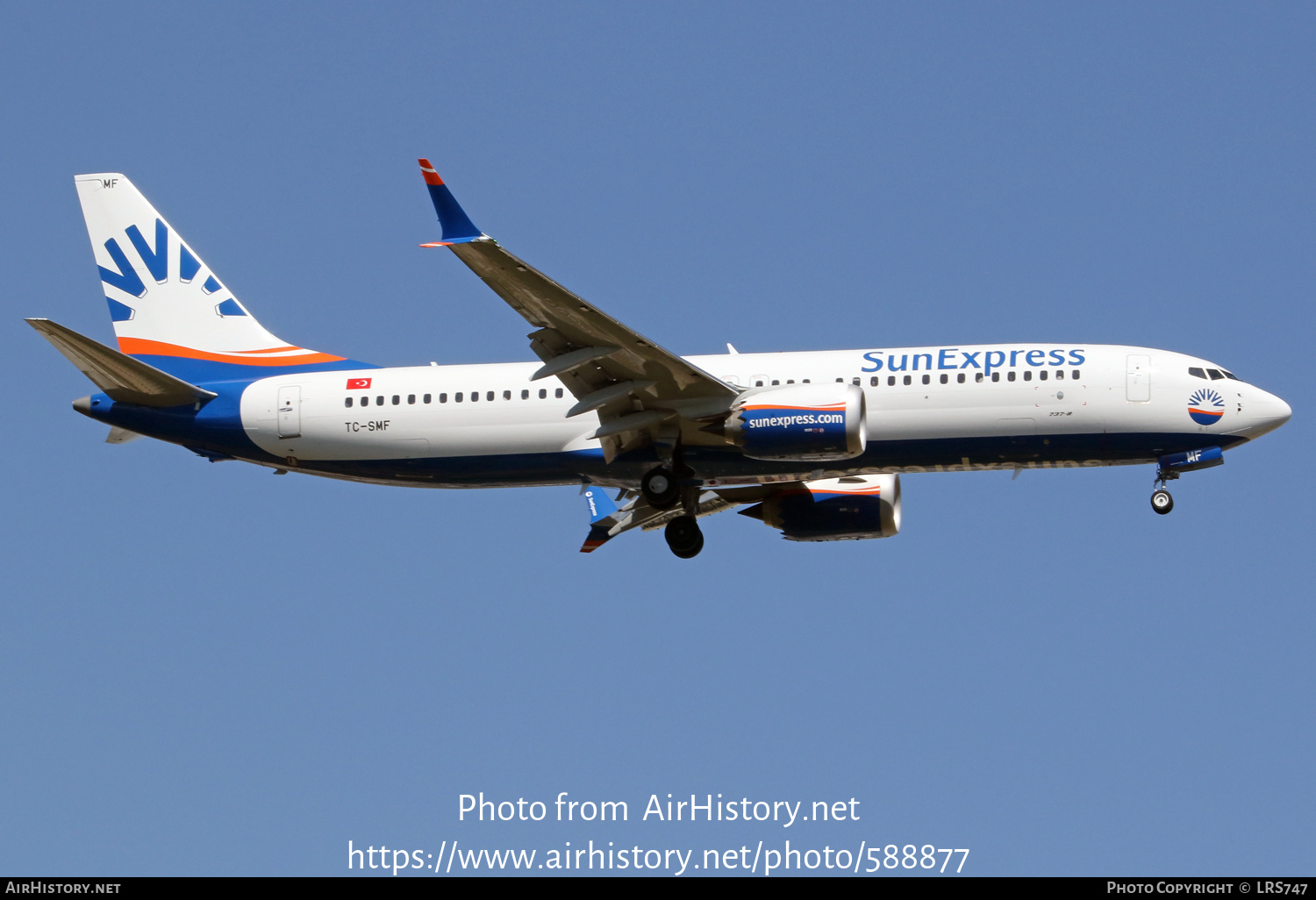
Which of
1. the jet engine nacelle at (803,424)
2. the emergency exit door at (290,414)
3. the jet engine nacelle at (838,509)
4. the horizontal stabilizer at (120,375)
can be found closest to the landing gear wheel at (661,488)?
the jet engine nacelle at (803,424)

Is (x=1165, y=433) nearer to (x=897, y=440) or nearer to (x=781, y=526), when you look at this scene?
(x=897, y=440)

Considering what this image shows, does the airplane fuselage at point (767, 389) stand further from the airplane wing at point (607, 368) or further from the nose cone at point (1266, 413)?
the airplane wing at point (607, 368)

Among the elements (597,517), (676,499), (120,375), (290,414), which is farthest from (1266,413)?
(120,375)

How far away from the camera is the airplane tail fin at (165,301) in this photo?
41.5m

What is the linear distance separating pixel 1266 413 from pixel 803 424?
1051 cm

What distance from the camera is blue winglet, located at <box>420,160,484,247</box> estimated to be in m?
29.1

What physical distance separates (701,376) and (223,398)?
1218 cm

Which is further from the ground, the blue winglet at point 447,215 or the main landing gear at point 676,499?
the blue winglet at point 447,215

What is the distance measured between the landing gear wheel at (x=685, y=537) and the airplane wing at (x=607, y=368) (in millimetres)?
3501

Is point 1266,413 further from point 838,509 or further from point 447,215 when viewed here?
point 447,215

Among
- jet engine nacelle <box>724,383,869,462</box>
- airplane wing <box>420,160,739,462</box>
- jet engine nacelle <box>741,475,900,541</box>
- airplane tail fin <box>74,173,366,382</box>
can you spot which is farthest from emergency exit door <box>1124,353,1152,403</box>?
airplane tail fin <box>74,173,366,382</box>

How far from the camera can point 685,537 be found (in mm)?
40844

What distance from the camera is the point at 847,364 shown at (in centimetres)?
3766

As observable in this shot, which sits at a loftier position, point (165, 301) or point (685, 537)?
point (165, 301)
